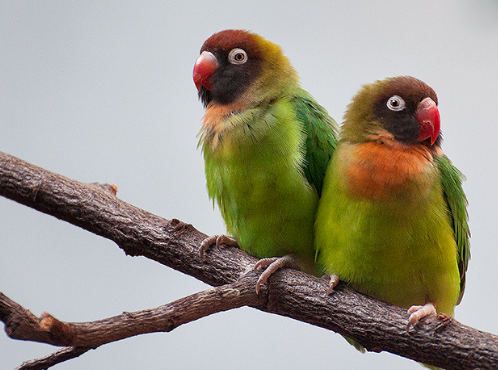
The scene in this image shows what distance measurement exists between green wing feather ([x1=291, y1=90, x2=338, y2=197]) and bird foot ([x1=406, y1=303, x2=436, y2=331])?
0.88 m

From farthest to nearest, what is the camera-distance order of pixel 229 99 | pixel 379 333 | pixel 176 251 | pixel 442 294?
pixel 229 99 → pixel 176 251 → pixel 442 294 → pixel 379 333

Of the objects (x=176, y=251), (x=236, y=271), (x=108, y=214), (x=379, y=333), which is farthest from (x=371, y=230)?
(x=108, y=214)

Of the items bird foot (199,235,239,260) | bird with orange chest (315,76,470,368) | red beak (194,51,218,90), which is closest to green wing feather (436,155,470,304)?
bird with orange chest (315,76,470,368)

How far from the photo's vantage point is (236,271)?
2.94 metres

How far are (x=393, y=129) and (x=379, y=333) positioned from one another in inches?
45.1

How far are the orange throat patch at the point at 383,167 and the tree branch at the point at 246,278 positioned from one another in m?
0.59

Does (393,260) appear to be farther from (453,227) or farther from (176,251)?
(176,251)

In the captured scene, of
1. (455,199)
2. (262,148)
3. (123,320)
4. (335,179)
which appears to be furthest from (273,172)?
(123,320)

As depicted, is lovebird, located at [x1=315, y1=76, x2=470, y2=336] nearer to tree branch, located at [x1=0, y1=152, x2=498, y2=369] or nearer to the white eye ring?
the white eye ring

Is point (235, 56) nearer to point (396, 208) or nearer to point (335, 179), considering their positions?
point (335, 179)

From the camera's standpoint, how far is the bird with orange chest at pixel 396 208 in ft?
8.71

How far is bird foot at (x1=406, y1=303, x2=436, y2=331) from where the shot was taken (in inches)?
100

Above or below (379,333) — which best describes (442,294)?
above

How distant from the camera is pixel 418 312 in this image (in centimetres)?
257
